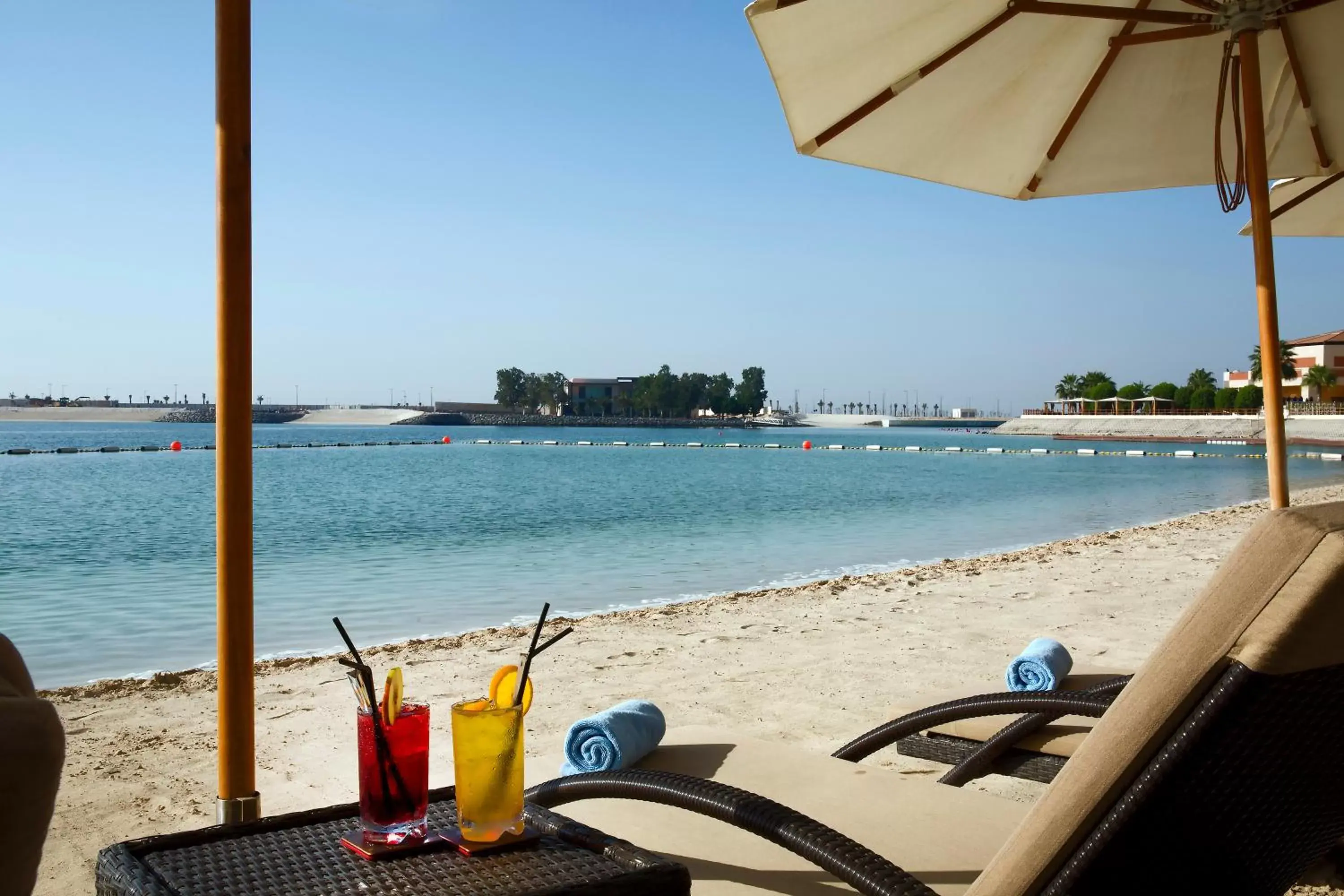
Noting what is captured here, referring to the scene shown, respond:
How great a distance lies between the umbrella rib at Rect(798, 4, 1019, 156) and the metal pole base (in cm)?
233

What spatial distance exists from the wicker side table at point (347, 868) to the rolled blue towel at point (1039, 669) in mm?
1855

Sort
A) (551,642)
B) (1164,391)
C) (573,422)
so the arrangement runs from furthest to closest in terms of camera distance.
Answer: (573,422), (1164,391), (551,642)

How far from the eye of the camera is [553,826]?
119 cm

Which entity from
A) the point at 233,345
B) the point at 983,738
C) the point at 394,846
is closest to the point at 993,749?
the point at 983,738

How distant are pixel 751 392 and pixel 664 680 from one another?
132135 millimetres

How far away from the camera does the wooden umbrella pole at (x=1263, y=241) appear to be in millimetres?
2807

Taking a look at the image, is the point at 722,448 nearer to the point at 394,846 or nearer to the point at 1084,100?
the point at 1084,100

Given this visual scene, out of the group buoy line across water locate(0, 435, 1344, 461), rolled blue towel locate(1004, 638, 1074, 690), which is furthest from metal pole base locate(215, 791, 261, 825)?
buoy line across water locate(0, 435, 1344, 461)

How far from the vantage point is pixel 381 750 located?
42.6 inches

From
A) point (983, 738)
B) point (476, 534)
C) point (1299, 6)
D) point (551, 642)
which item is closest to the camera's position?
point (551, 642)

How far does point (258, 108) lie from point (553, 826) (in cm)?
131

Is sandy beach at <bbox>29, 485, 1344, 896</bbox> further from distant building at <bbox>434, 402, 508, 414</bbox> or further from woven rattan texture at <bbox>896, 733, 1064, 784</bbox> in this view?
distant building at <bbox>434, 402, 508, 414</bbox>

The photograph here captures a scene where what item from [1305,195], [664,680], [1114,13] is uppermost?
[1114,13]

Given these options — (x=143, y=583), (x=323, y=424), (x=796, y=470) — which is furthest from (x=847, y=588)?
(x=323, y=424)
